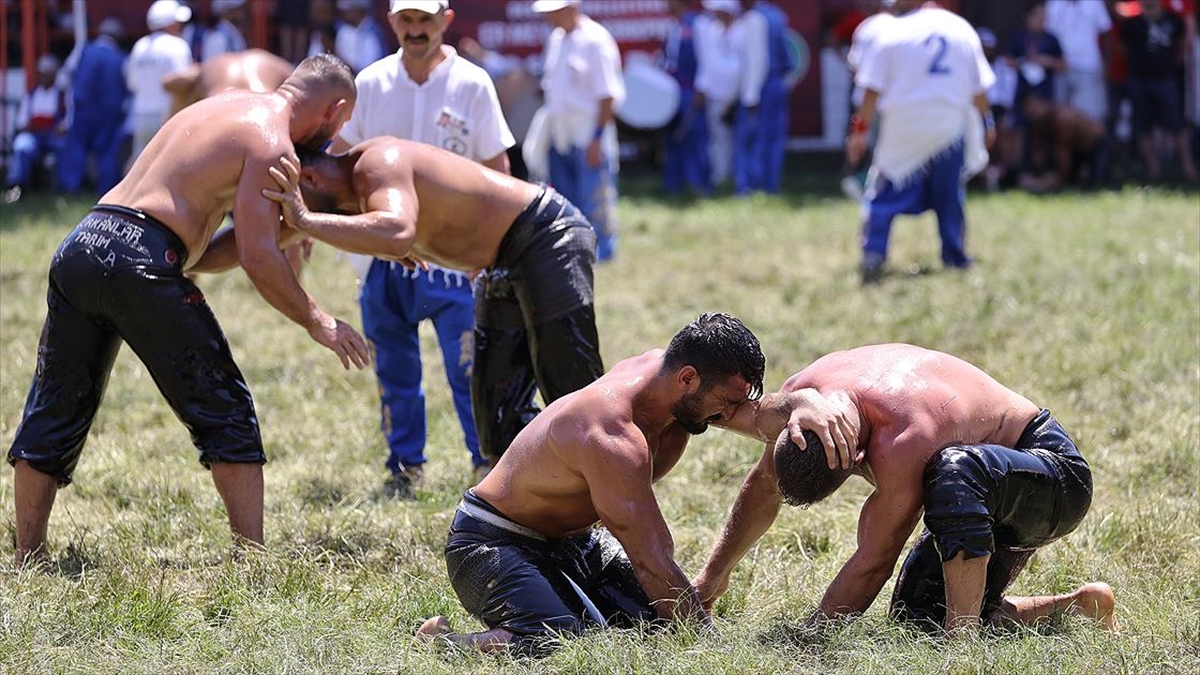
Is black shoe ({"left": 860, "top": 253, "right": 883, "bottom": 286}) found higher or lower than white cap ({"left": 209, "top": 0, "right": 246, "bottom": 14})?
lower

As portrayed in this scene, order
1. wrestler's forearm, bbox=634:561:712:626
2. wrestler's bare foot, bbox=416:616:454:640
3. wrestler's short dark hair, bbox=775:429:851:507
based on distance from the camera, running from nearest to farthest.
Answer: wrestler's short dark hair, bbox=775:429:851:507 < wrestler's forearm, bbox=634:561:712:626 < wrestler's bare foot, bbox=416:616:454:640

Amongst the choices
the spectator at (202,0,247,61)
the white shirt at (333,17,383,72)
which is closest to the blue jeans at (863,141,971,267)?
the spectator at (202,0,247,61)

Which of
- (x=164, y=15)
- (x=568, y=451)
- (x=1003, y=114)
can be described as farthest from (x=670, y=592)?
(x=1003, y=114)

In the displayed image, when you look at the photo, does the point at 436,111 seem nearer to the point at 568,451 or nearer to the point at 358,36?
the point at 568,451

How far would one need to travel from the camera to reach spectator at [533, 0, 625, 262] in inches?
399

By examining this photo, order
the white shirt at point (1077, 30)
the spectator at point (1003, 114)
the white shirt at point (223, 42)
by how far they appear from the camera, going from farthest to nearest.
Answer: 1. the white shirt at point (1077, 30)
2. the spectator at point (1003, 114)
3. the white shirt at point (223, 42)

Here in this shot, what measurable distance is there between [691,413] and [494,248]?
144 centimetres

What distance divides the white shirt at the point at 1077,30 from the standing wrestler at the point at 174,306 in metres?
11.7

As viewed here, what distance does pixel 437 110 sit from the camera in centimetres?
592

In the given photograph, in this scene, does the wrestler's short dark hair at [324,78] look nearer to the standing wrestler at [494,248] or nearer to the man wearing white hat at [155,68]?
the standing wrestler at [494,248]

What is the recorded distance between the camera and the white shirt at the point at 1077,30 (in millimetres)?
14969

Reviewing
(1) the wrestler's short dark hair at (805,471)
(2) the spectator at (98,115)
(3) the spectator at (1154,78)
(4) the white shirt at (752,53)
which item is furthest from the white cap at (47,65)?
(1) the wrestler's short dark hair at (805,471)

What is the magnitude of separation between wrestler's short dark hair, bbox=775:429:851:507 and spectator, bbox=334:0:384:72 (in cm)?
1113

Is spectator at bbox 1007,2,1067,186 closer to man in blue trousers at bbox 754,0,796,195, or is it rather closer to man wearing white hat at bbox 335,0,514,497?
man in blue trousers at bbox 754,0,796,195
